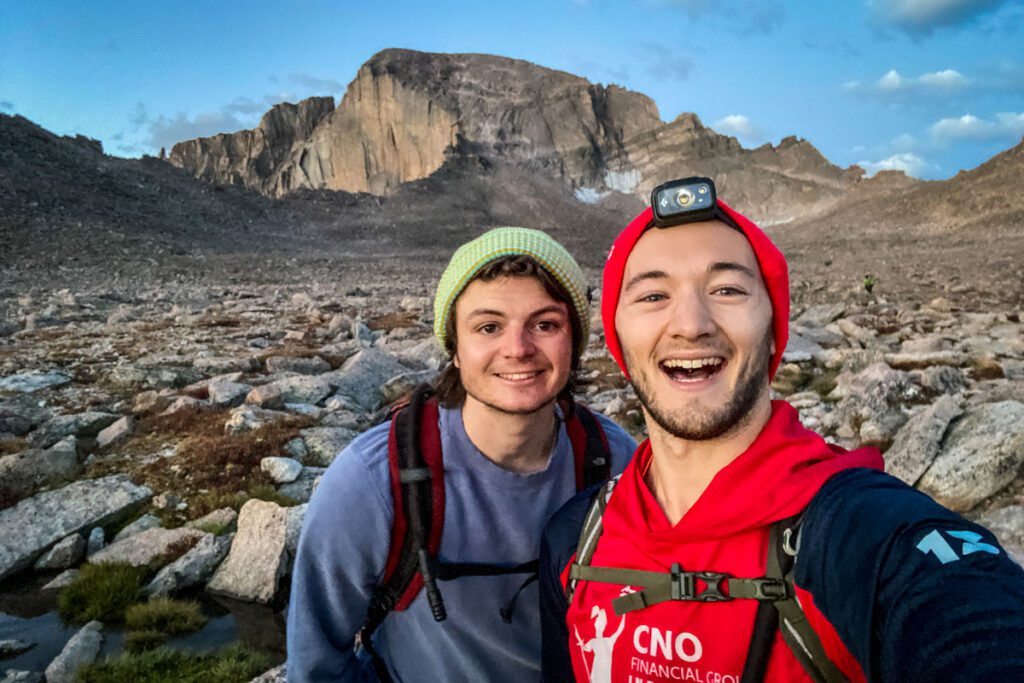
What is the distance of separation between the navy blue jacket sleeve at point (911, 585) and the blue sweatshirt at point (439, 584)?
5.55 ft

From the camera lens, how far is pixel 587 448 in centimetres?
354

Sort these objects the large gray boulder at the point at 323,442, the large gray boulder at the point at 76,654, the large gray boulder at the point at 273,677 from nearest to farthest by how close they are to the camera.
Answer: the large gray boulder at the point at 273,677
the large gray boulder at the point at 76,654
the large gray boulder at the point at 323,442

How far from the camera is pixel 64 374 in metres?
11.7

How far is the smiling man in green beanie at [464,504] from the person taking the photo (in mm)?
2883

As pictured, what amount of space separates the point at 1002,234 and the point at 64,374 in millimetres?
71923

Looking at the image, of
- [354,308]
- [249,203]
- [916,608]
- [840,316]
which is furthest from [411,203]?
[916,608]

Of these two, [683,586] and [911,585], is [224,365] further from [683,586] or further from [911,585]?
[911,585]

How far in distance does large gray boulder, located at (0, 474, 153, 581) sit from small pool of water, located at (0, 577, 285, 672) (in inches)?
13.8

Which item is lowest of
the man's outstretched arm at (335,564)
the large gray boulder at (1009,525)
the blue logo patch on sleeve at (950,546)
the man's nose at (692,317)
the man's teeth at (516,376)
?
the large gray boulder at (1009,525)

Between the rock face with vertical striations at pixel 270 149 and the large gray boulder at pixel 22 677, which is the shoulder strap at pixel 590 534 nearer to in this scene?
the large gray boulder at pixel 22 677

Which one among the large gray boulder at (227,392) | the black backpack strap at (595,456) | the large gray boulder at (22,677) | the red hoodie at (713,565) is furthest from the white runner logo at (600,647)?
the large gray boulder at (227,392)

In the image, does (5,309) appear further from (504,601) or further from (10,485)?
(504,601)

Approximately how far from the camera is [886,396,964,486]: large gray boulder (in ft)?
21.2

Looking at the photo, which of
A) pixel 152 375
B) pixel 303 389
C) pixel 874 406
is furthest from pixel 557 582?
pixel 152 375
